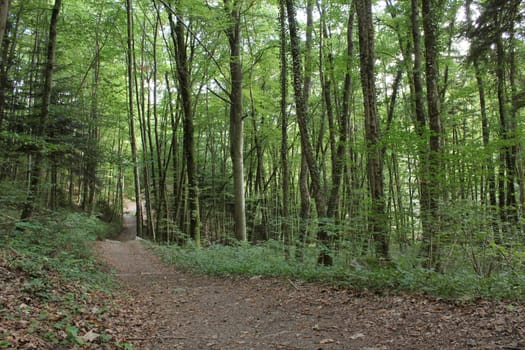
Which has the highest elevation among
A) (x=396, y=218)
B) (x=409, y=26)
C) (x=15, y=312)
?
(x=409, y=26)

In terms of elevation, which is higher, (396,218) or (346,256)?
(396,218)

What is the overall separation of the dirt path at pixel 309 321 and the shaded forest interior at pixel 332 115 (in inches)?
58.4

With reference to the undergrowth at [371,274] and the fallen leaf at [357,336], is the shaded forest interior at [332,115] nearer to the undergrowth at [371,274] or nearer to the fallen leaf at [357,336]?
the undergrowth at [371,274]

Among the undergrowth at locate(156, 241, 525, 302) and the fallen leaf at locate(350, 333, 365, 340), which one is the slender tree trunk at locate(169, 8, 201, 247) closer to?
the undergrowth at locate(156, 241, 525, 302)

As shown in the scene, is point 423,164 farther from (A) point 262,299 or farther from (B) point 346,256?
(A) point 262,299

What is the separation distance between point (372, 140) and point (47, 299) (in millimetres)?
6420

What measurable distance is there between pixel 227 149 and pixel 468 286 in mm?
20952

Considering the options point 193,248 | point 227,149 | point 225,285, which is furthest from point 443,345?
point 227,149

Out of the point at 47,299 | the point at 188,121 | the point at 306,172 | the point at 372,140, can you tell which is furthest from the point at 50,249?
the point at 188,121

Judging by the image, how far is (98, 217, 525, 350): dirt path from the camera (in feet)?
12.2

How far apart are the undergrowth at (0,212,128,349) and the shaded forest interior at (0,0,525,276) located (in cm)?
138

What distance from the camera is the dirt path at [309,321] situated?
3709mm

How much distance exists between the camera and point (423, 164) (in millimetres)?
6820

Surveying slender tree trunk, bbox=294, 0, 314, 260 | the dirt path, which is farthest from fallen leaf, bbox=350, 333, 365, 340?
slender tree trunk, bbox=294, 0, 314, 260
